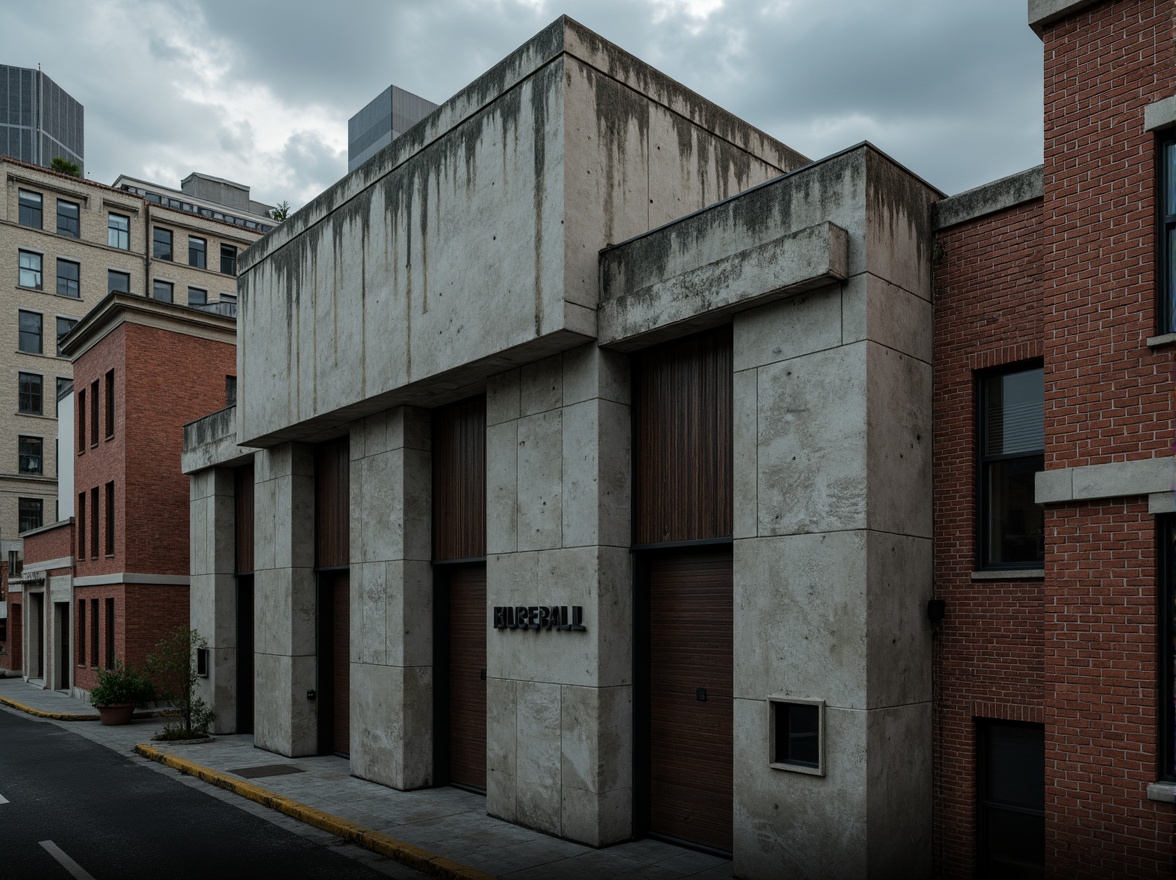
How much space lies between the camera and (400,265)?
14.8 meters

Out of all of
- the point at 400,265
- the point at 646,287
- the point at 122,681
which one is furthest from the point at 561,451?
the point at 122,681

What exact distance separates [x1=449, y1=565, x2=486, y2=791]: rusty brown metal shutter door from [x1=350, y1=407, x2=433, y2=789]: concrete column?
35 centimetres

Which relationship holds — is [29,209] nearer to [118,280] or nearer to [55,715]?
[118,280]

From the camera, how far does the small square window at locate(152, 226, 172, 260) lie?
57.4 m

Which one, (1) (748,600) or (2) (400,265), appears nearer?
(1) (748,600)

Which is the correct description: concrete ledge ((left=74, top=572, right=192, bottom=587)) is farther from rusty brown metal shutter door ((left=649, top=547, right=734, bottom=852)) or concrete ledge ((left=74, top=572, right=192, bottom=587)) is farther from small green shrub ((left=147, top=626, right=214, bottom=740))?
rusty brown metal shutter door ((left=649, top=547, right=734, bottom=852))

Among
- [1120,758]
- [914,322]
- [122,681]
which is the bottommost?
[122,681]

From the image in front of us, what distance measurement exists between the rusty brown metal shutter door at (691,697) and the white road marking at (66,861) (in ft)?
20.2

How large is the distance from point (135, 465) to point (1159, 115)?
25966mm

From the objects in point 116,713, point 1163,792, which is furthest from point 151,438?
point 1163,792

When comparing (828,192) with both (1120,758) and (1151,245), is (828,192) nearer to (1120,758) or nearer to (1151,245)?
(1151,245)

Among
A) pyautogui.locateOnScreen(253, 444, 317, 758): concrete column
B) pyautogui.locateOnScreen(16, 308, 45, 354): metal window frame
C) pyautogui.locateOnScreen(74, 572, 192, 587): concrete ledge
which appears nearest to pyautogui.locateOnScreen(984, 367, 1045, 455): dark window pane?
pyautogui.locateOnScreen(253, 444, 317, 758): concrete column

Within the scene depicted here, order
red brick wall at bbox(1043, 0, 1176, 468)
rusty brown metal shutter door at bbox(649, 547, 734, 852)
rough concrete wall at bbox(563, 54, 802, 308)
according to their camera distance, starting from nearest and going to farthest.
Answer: red brick wall at bbox(1043, 0, 1176, 468), rusty brown metal shutter door at bbox(649, 547, 734, 852), rough concrete wall at bbox(563, 54, 802, 308)

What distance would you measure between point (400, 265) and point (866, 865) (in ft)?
32.8
